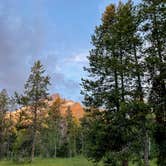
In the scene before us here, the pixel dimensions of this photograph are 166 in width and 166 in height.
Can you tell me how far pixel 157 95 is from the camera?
63.5 feet

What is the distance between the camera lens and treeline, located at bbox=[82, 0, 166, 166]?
750 inches

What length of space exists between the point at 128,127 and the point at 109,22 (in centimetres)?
1123

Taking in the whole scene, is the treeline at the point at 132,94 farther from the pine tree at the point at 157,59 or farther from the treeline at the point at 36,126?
the treeline at the point at 36,126

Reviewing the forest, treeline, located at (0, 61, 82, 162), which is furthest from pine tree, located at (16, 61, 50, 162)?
the forest

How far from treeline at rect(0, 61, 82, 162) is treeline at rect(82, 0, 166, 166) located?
21874mm

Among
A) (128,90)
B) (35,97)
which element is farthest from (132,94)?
(35,97)

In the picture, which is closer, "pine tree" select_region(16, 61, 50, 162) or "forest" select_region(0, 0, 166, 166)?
"forest" select_region(0, 0, 166, 166)

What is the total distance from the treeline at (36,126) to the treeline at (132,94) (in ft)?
71.8

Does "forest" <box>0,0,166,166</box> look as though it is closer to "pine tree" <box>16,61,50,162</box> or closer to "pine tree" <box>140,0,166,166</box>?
"pine tree" <box>140,0,166,166</box>

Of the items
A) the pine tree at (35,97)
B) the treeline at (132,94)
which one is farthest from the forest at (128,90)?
the pine tree at (35,97)

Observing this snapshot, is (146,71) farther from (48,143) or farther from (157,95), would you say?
(48,143)

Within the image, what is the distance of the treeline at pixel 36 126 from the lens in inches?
1871

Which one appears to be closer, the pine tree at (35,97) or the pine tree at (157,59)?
the pine tree at (157,59)

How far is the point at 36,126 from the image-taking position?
155 feet
